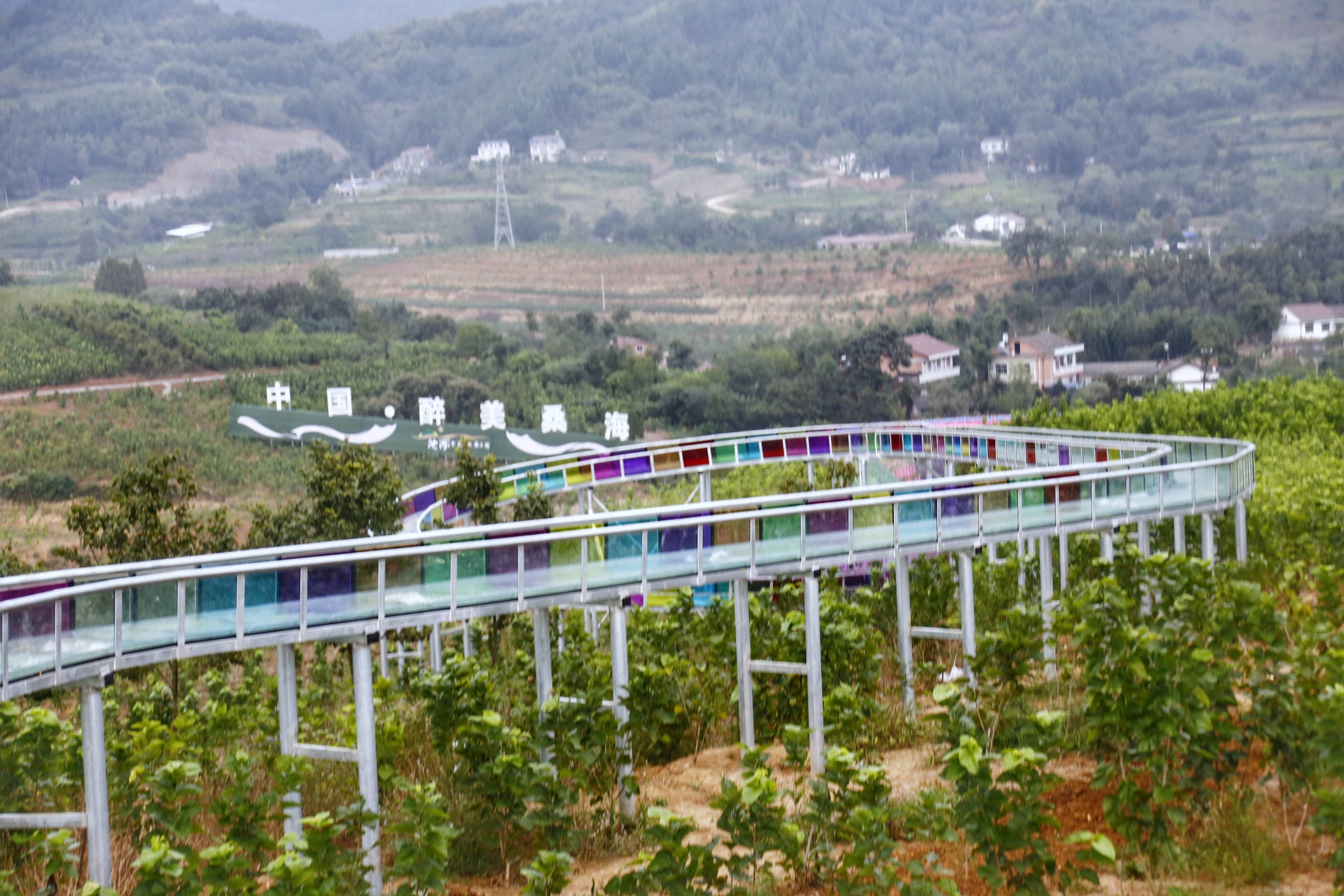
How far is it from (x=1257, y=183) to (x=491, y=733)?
133591 mm

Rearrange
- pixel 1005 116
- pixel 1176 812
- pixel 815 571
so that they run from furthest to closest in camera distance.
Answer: pixel 1005 116 < pixel 815 571 < pixel 1176 812

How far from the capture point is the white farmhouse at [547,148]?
155 metres

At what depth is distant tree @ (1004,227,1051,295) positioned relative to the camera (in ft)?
356

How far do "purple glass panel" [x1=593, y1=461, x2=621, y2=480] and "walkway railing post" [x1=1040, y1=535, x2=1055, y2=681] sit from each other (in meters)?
8.80

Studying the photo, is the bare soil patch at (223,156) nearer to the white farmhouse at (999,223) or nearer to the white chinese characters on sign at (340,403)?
the white farmhouse at (999,223)

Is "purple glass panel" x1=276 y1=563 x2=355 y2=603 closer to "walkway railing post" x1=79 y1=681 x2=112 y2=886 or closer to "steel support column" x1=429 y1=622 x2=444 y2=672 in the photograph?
"walkway railing post" x1=79 y1=681 x2=112 y2=886

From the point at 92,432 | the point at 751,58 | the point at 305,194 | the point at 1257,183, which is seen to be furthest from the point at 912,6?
the point at 92,432

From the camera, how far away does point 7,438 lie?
63.6 m

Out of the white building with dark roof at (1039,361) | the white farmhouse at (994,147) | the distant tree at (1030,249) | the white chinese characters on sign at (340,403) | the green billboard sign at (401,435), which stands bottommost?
the white building with dark roof at (1039,361)

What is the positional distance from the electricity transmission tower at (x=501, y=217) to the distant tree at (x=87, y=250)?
3113cm

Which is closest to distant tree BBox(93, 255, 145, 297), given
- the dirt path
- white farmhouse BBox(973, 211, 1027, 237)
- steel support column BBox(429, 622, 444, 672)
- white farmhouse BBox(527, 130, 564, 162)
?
the dirt path

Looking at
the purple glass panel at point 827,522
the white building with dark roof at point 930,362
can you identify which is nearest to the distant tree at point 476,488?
the purple glass panel at point 827,522

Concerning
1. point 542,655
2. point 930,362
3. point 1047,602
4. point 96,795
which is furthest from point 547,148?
point 96,795

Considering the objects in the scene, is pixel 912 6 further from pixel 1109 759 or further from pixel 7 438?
pixel 1109 759
